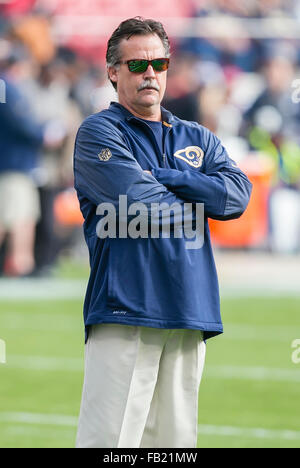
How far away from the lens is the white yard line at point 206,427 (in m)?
5.66

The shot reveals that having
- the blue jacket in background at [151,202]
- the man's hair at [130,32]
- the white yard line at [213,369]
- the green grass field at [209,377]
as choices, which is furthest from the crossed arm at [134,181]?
the white yard line at [213,369]

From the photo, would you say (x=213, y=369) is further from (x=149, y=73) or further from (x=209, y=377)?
(x=149, y=73)

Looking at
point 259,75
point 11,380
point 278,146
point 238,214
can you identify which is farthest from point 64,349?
point 259,75

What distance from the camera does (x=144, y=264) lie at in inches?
138

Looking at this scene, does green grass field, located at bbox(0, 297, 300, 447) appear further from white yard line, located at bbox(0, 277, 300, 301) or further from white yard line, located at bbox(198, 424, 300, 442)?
white yard line, located at bbox(0, 277, 300, 301)

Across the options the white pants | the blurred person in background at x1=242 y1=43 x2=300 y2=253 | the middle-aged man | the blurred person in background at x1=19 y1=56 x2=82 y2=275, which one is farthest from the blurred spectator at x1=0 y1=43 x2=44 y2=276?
the white pants

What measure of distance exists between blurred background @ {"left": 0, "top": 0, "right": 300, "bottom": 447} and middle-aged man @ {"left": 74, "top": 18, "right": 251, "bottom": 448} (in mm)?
3557

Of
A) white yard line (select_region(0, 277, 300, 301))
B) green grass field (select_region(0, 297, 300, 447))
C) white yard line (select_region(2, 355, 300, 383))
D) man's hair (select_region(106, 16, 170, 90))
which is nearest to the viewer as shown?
man's hair (select_region(106, 16, 170, 90))

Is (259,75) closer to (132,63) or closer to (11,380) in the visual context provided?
(11,380)

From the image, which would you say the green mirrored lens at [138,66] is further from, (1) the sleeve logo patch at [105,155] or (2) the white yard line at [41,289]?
(2) the white yard line at [41,289]

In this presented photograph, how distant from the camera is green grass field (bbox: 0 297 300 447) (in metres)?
5.73

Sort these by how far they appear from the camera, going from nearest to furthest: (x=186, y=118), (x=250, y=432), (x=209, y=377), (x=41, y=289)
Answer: (x=250, y=432) < (x=209, y=377) < (x=41, y=289) < (x=186, y=118)

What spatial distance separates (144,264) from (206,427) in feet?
8.62

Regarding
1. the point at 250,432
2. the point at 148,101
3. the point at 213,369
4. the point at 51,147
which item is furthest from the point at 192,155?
the point at 51,147
